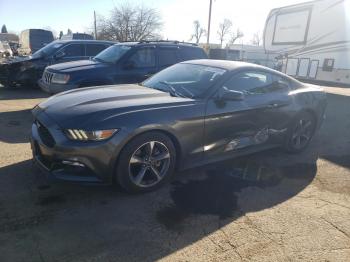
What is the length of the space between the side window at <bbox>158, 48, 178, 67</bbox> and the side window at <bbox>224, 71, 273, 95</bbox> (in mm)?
3884

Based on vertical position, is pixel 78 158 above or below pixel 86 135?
below

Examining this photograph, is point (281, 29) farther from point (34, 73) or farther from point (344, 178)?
point (344, 178)

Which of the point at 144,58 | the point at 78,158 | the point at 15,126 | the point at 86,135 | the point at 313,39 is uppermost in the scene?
the point at 313,39

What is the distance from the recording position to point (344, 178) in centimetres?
494

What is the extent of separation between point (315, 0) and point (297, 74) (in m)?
3.36

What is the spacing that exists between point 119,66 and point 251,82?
3.99m

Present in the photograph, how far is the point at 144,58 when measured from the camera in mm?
8430

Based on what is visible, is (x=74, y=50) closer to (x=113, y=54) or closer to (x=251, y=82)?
(x=113, y=54)

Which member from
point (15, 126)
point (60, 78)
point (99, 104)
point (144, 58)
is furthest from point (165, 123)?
point (144, 58)

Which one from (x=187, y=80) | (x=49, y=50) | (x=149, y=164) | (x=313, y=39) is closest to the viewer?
(x=149, y=164)

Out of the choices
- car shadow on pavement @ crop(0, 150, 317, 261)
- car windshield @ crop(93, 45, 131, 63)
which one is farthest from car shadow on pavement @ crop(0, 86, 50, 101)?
car shadow on pavement @ crop(0, 150, 317, 261)

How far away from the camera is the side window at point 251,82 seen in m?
4.79

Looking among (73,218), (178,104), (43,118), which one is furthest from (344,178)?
(43,118)

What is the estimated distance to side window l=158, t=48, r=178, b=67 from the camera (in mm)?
8658
